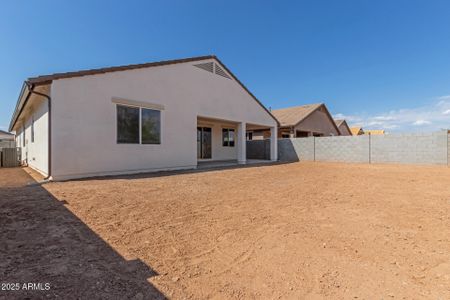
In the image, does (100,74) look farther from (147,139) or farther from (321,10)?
(321,10)

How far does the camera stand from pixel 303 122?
22688mm

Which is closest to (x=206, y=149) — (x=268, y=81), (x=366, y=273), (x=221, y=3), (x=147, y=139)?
(x=147, y=139)

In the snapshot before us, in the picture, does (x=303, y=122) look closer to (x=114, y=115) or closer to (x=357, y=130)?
(x=114, y=115)

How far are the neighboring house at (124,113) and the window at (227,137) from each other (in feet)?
10.6

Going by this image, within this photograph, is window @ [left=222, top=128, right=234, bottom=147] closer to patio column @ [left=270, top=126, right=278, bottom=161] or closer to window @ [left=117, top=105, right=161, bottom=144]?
patio column @ [left=270, top=126, right=278, bottom=161]

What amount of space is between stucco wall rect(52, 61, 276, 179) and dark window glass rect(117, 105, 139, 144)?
0.68ft

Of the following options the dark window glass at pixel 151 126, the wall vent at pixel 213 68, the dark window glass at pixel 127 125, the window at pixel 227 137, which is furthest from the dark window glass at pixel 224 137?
the dark window glass at pixel 127 125

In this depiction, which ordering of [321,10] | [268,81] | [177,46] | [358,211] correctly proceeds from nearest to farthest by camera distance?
1. [358,211]
2. [321,10]
3. [177,46]
4. [268,81]

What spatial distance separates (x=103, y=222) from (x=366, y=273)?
3.54 metres

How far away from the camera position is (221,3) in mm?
11859

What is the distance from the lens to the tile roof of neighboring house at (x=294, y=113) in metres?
22.1

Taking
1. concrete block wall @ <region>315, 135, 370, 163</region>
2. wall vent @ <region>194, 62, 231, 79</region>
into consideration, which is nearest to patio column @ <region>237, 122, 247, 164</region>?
wall vent @ <region>194, 62, 231, 79</region>

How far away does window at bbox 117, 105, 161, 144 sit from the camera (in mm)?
8703

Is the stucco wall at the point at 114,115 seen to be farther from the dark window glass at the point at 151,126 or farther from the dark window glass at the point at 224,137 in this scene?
the dark window glass at the point at 224,137
